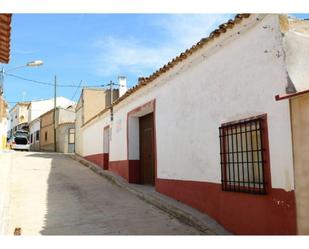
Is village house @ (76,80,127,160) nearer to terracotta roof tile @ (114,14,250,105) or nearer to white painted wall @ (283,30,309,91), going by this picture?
terracotta roof tile @ (114,14,250,105)

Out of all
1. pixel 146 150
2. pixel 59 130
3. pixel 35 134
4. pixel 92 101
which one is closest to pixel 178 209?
pixel 146 150

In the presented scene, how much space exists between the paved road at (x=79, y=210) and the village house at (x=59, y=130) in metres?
16.5

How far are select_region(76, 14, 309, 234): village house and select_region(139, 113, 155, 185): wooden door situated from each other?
1.71 meters

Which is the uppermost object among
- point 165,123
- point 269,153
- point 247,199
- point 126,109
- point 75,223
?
point 126,109

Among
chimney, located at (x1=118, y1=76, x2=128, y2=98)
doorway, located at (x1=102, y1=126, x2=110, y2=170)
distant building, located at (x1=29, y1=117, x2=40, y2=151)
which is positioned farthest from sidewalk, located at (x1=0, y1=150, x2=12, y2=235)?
distant building, located at (x1=29, y1=117, x2=40, y2=151)

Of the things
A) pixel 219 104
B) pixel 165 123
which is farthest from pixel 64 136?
pixel 219 104

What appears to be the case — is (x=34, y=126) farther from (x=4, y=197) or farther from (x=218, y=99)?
(x=218, y=99)

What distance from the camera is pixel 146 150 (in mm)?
12680

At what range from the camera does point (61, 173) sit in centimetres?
1620

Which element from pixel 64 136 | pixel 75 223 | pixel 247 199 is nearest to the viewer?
pixel 247 199

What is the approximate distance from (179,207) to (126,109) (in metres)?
5.80

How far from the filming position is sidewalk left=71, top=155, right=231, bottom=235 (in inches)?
275

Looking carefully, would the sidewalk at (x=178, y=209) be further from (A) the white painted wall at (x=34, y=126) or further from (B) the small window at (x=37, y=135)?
(A) the white painted wall at (x=34, y=126)
